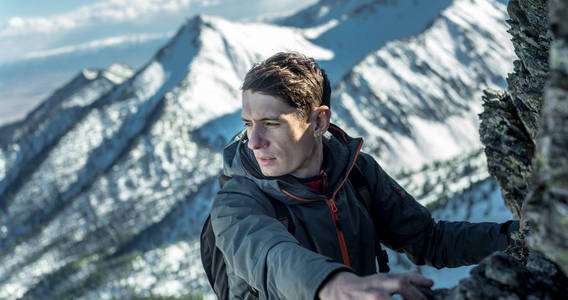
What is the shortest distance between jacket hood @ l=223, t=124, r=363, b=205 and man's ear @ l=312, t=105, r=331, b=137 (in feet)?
1.54

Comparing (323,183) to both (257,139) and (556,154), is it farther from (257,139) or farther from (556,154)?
(556,154)

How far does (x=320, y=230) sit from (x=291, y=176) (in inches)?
33.7

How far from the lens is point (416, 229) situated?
5.98 meters

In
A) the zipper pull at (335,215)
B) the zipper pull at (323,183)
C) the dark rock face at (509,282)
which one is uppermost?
the dark rock face at (509,282)

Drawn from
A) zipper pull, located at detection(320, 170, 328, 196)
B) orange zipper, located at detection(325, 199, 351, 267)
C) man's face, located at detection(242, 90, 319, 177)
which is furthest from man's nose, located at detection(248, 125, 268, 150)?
orange zipper, located at detection(325, 199, 351, 267)

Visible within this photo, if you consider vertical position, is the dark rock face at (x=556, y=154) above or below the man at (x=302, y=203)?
above

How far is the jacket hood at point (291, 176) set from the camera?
493 centimetres

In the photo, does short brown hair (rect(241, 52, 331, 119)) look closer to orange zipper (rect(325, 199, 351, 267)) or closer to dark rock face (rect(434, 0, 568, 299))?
orange zipper (rect(325, 199, 351, 267))

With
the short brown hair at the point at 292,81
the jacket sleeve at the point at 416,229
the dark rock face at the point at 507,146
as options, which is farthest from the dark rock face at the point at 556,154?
the dark rock face at the point at 507,146

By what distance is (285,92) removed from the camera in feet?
15.9

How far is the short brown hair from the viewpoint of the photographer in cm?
483

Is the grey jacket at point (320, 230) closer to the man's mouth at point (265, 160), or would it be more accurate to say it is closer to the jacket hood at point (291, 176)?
the jacket hood at point (291, 176)

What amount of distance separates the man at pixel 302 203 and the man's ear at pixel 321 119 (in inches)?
0.6

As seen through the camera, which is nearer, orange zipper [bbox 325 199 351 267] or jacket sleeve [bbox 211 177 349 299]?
jacket sleeve [bbox 211 177 349 299]
